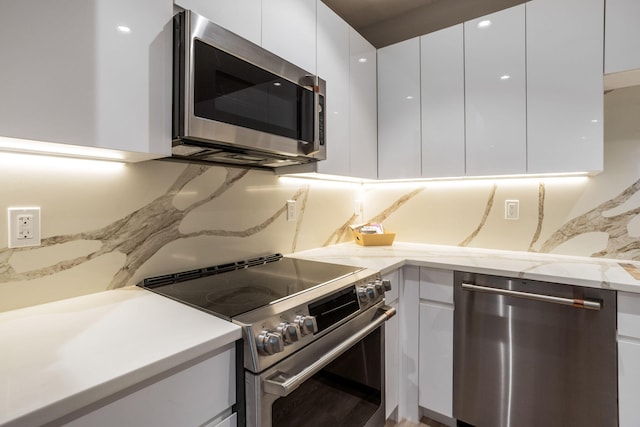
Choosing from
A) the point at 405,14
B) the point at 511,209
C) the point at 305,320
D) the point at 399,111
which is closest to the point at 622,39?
the point at 511,209

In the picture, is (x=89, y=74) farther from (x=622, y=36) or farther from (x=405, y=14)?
(x=405, y=14)

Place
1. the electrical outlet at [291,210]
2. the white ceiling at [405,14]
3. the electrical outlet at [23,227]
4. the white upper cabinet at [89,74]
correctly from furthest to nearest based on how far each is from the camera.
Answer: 1. the white ceiling at [405,14]
2. the electrical outlet at [291,210]
3. the electrical outlet at [23,227]
4. the white upper cabinet at [89,74]

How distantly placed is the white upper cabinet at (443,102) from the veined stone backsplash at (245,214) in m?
0.30

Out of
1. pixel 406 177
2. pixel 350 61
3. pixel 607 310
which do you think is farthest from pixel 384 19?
pixel 607 310

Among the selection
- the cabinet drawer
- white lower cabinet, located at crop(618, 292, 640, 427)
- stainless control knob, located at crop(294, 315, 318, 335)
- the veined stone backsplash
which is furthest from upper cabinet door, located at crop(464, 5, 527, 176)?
stainless control knob, located at crop(294, 315, 318, 335)

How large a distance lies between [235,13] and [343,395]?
147 centimetres

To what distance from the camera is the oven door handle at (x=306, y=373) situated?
83cm

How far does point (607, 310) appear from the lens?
126 centimetres

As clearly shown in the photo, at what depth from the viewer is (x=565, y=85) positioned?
1.60m

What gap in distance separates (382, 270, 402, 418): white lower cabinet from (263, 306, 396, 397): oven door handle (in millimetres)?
355

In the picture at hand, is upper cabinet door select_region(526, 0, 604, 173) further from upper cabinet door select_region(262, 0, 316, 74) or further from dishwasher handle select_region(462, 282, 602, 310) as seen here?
upper cabinet door select_region(262, 0, 316, 74)

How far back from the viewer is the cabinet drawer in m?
1.60

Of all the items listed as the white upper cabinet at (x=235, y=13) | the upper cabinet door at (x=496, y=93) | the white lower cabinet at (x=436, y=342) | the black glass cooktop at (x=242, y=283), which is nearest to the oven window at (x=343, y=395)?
the black glass cooktop at (x=242, y=283)

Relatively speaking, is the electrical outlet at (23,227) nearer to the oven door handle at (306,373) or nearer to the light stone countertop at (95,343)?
the light stone countertop at (95,343)
